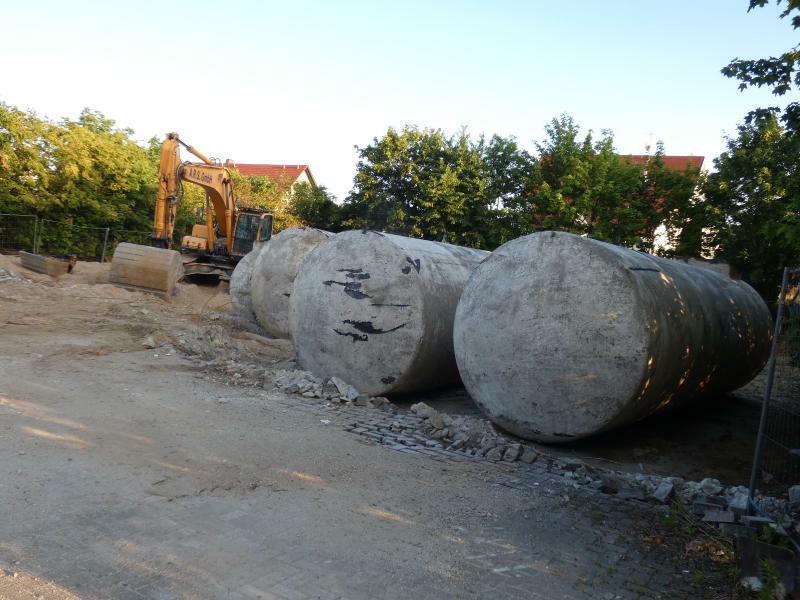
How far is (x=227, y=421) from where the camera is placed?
20.5 ft

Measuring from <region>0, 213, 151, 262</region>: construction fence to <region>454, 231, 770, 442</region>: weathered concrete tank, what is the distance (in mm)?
19221

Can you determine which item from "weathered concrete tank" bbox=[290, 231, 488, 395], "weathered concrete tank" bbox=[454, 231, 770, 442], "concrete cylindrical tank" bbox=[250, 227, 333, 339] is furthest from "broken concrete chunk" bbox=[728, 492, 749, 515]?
"concrete cylindrical tank" bbox=[250, 227, 333, 339]

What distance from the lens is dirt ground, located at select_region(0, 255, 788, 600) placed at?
10.9 ft

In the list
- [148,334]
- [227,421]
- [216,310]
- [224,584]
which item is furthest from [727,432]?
[216,310]

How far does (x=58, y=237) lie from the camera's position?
22.2 m

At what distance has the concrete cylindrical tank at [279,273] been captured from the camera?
11.2 meters

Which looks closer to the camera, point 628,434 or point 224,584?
point 224,584

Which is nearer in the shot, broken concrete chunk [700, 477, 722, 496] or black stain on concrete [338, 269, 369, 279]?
broken concrete chunk [700, 477, 722, 496]

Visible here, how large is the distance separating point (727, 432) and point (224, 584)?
692 cm

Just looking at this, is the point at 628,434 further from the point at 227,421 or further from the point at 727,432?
the point at 227,421

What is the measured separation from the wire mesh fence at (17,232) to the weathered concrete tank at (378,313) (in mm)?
17378

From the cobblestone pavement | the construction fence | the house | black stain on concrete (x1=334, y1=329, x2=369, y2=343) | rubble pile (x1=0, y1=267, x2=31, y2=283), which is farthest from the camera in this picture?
the house

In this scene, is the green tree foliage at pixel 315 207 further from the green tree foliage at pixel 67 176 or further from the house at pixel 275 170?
the house at pixel 275 170

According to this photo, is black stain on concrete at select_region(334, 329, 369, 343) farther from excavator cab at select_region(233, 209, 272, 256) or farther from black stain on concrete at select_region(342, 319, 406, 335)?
excavator cab at select_region(233, 209, 272, 256)
